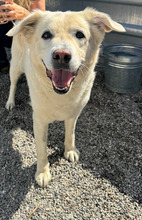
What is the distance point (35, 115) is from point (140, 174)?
1.34 meters

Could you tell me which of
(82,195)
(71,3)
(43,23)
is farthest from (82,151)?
(71,3)

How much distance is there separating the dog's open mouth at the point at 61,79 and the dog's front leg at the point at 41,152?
51 cm

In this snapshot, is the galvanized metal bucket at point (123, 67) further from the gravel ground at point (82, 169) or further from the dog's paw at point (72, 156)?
the dog's paw at point (72, 156)

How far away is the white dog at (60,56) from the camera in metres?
1.55

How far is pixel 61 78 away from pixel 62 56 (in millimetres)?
213

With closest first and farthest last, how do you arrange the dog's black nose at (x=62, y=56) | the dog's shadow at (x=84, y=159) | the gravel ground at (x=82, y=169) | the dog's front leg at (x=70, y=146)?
the dog's black nose at (x=62, y=56) → the gravel ground at (x=82, y=169) → the dog's shadow at (x=84, y=159) → the dog's front leg at (x=70, y=146)

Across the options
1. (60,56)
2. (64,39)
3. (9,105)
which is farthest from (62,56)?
(9,105)

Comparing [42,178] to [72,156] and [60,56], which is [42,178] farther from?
[60,56]

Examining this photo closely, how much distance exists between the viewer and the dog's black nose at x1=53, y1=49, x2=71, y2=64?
1441 mm

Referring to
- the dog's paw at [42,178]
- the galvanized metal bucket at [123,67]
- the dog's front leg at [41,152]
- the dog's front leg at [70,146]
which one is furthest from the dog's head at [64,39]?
the galvanized metal bucket at [123,67]

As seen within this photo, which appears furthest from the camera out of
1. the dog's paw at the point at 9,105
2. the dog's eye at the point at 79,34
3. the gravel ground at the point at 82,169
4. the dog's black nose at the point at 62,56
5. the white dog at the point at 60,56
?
the dog's paw at the point at 9,105

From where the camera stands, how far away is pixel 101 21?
5.93 feet

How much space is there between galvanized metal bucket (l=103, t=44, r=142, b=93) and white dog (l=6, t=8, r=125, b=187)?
5.23ft

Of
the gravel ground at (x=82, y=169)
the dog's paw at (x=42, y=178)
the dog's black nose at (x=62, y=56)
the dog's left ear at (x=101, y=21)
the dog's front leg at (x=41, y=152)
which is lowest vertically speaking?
the gravel ground at (x=82, y=169)
